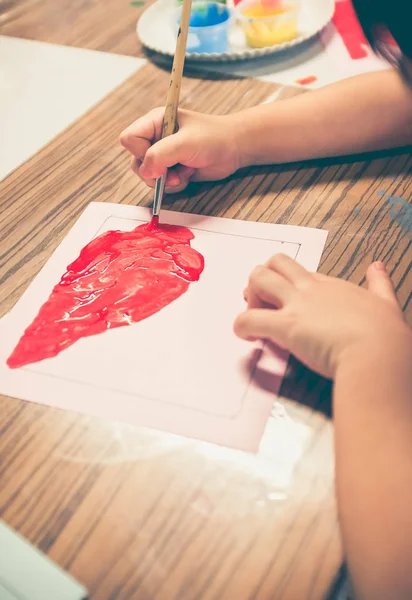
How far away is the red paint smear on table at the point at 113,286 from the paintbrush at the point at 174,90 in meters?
0.04

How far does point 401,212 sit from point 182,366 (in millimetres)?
331

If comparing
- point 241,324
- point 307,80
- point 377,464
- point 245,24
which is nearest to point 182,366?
point 241,324

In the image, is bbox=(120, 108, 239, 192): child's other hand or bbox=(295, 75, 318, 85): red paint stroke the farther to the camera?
bbox=(295, 75, 318, 85): red paint stroke

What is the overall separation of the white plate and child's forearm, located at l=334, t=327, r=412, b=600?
665 mm

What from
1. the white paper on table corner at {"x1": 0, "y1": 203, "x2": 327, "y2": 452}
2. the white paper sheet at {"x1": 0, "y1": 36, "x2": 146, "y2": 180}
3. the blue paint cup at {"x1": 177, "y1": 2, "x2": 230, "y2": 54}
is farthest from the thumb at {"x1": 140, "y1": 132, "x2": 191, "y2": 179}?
the blue paint cup at {"x1": 177, "y1": 2, "x2": 230, "y2": 54}

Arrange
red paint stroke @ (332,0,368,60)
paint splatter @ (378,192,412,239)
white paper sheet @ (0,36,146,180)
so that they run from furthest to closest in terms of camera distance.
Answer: red paint stroke @ (332,0,368,60) → white paper sheet @ (0,36,146,180) → paint splatter @ (378,192,412,239)

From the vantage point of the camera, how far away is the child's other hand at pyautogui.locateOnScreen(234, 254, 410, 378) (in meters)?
0.50

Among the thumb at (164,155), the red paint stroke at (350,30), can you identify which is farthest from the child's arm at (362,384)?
the red paint stroke at (350,30)

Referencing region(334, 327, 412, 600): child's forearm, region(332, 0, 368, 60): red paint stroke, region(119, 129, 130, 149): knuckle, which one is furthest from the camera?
region(332, 0, 368, 60): red paint stroke

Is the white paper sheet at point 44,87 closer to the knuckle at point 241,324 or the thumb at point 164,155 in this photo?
the thumb at point 164,155

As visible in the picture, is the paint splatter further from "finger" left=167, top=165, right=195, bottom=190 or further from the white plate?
the white plate

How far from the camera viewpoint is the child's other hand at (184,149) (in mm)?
718

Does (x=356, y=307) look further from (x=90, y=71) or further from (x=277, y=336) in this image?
(x=90, y=71)

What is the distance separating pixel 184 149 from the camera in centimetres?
73
